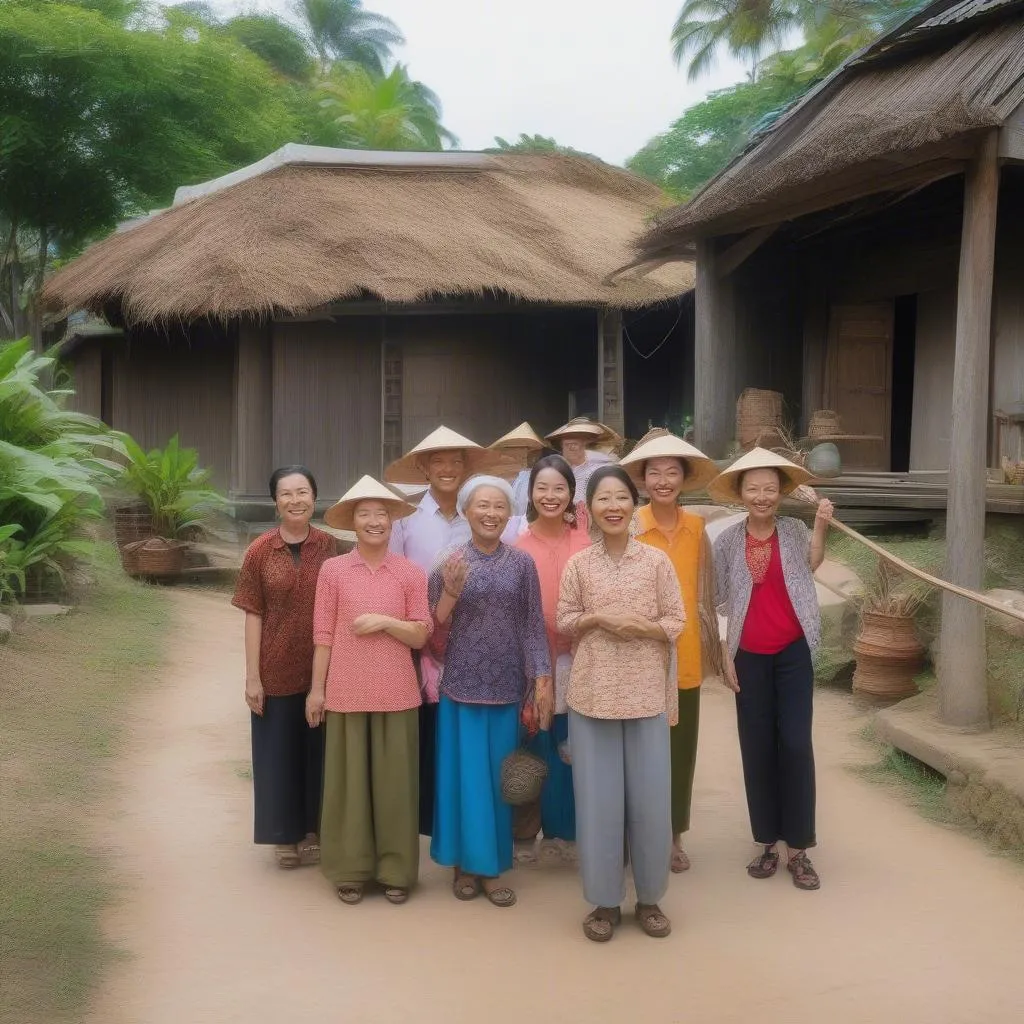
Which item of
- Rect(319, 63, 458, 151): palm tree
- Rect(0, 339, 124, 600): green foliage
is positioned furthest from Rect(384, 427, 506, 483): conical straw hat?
Rect(319, 63, 458, 151): palm tree

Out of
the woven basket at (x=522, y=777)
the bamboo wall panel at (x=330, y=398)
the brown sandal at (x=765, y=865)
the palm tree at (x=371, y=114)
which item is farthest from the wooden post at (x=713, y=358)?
the palm tree at (x=371, y=114)

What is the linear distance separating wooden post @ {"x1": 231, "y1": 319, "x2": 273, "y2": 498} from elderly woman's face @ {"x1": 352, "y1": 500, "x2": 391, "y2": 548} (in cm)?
944

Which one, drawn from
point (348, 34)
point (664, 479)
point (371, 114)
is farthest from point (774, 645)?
point (348, 34)

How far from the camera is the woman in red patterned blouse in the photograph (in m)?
4.38

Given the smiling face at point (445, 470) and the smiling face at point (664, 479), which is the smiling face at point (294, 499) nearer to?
the smiling face at point (445, 470)

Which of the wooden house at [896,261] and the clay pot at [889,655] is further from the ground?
the wooden house at [896,261]

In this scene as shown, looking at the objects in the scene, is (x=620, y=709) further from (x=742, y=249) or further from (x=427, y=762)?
(x=742, y=249)

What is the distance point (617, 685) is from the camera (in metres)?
3.86

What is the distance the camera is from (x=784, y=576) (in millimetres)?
4332

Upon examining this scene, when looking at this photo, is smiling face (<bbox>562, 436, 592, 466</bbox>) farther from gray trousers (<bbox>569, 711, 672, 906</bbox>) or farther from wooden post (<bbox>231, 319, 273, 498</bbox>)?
wooden post (<bbox>231, 319, 273, 498</bbox>)

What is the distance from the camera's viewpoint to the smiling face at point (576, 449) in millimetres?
6332

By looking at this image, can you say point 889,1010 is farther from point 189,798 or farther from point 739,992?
point 189,798

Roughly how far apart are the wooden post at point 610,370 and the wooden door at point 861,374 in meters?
3.21

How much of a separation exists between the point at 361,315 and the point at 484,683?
9752 mm
